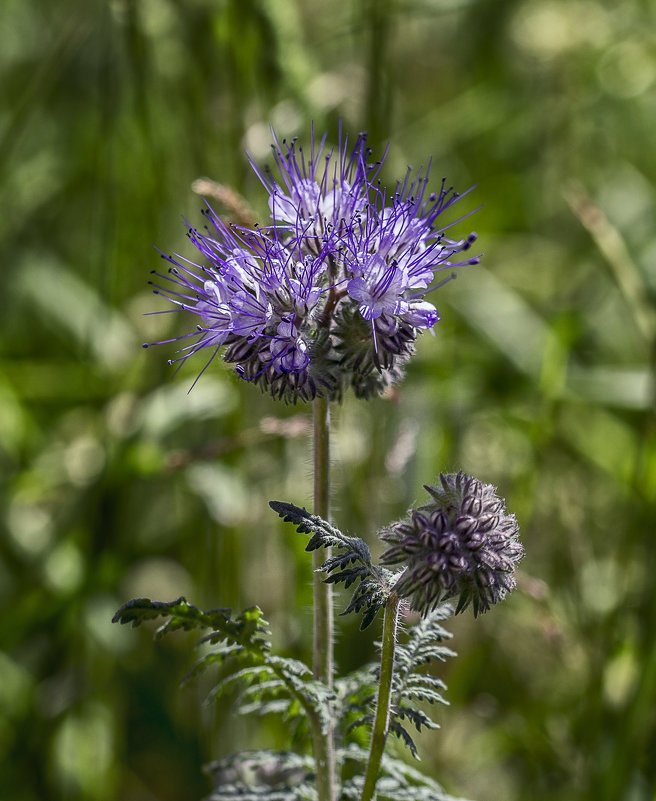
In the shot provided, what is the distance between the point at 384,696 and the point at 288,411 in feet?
5.22

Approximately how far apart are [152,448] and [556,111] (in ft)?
8.38

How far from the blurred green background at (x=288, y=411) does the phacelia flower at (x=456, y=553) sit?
447mm

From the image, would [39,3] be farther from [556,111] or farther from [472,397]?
[472,397]

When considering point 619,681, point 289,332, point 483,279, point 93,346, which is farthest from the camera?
point 483,279

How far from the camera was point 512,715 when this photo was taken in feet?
8.30

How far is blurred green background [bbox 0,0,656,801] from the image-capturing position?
8.18 ft

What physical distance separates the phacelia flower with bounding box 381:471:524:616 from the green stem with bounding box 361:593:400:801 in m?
0.04

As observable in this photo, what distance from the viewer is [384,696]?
4.61 ft

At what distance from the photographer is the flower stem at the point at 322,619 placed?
1.54m

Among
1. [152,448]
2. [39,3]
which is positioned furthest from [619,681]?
[39,3]

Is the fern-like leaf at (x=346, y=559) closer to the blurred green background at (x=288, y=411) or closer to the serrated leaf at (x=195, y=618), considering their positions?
the serrated leaf at (x=195, y=618)

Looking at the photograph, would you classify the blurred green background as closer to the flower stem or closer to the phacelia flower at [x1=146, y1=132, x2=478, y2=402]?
the flower stem

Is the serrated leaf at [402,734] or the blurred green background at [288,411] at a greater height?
the blurred green background at [288,411]

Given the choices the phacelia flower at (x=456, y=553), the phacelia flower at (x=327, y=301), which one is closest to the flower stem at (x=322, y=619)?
the phacelia flower at (x=327, y=301)
